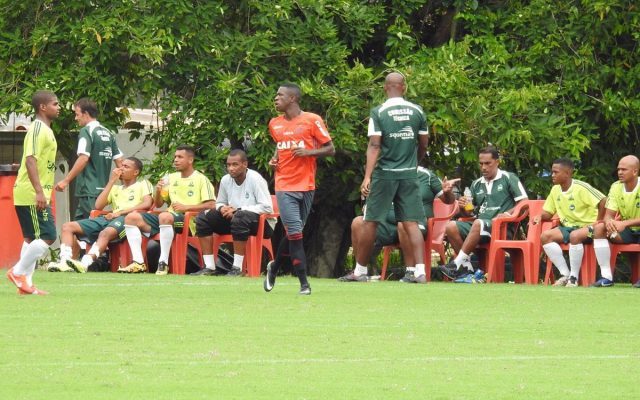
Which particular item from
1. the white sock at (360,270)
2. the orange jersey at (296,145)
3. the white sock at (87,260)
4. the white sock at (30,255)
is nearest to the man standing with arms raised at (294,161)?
the orange jersey at (296,145)

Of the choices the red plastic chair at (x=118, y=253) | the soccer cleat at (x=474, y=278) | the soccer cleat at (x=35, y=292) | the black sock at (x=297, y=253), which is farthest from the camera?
the red plastic chair at (x=118, y=253)

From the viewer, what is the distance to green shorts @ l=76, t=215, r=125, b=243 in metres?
18.6

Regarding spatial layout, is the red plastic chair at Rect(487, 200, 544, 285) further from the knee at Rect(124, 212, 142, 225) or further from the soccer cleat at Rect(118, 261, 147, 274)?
the knee at Rect(124, 212, 142, 225)

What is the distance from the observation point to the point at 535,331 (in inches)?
414

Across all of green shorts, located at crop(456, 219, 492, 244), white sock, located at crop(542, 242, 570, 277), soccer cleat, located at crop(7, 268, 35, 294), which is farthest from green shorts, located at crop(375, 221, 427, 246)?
soccer cleat, located at crop(7, 268, 35, 294)

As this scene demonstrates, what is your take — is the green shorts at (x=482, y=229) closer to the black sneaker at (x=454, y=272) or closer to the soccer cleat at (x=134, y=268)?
the black sneaker at (x=454, y=272)

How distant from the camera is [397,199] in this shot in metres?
15.9

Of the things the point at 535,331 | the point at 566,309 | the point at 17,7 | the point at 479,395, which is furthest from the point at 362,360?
the point at 17,7

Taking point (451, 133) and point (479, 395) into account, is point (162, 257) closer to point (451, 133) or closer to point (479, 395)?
point (451, 133)

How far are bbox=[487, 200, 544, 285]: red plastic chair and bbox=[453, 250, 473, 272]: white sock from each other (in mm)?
237

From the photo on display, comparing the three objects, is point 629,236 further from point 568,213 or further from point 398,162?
point 398,162

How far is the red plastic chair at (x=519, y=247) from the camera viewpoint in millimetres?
17469

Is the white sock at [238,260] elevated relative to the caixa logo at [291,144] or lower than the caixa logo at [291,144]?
lower

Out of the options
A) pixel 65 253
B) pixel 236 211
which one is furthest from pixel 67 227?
pixel 236 211
